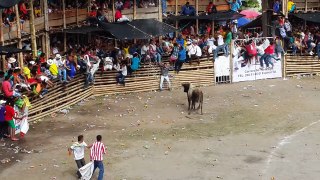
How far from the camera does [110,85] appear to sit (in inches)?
1024

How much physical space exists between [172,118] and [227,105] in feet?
9.81

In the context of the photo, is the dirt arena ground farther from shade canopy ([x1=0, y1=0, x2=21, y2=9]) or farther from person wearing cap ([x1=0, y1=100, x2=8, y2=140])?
shade canopy ([x1=0, y1=0, x2=21, y2=9])

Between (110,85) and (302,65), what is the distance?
35.0 feet

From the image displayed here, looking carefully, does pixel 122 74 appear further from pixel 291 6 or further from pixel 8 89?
pixel 291 6

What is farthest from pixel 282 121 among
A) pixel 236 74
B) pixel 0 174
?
pixel 0 174

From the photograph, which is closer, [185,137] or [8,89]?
[8,89]

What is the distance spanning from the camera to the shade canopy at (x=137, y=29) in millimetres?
26812

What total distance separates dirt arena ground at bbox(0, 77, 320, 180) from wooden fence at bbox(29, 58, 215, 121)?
1.52ft

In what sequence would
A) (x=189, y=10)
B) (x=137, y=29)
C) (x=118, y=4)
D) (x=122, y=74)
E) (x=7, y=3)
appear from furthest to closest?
(x=189, y=10) → (x=118, y=4) → (x=137, y=29) → (x=122, y=74) → (x=7, y=3)

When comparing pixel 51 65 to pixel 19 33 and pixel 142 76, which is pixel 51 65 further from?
pixel 142 76

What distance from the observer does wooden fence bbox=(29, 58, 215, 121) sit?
22031mm

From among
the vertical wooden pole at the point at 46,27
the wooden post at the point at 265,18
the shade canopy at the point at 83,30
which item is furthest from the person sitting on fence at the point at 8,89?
Answer: the wooden post at the point at 265,18

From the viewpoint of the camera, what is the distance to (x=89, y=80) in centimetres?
2495

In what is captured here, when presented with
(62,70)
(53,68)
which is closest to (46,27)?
(62,70)
